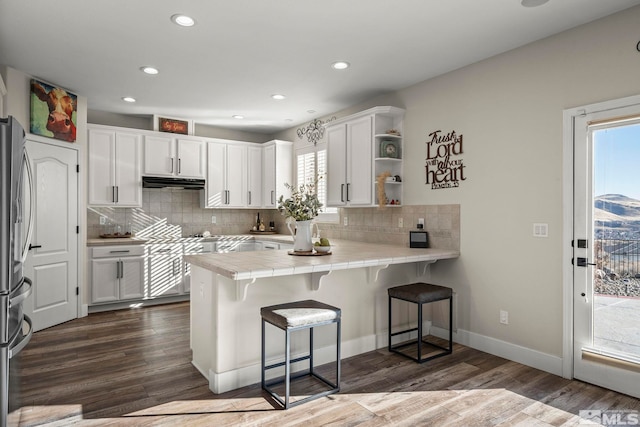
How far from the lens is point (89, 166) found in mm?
5004

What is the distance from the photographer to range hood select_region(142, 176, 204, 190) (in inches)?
212

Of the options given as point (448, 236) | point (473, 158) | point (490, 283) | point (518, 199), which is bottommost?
point (490, 283)

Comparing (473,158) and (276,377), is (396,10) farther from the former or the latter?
(276,377)

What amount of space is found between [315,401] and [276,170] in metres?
4.02

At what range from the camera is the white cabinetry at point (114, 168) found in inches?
198

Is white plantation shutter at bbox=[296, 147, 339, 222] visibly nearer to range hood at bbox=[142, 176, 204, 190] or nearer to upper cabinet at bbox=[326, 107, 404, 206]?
upper cabinet at bbox=[326, 107, 404, 206]

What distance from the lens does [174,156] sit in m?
5.62

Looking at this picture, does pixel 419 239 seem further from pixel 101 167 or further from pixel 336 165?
pixel 101 167

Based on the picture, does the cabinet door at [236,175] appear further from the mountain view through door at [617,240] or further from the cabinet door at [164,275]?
the mountain view through door at [617,240]

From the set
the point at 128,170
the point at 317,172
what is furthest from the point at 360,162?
the point at 128,170

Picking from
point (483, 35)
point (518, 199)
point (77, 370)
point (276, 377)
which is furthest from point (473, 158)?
point (77, 370)

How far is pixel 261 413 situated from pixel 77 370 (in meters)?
1.69

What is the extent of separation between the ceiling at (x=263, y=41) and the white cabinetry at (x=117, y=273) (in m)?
1.92

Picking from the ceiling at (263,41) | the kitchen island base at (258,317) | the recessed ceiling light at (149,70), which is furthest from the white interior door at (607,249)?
the recessed ceiling light at (149,70)
